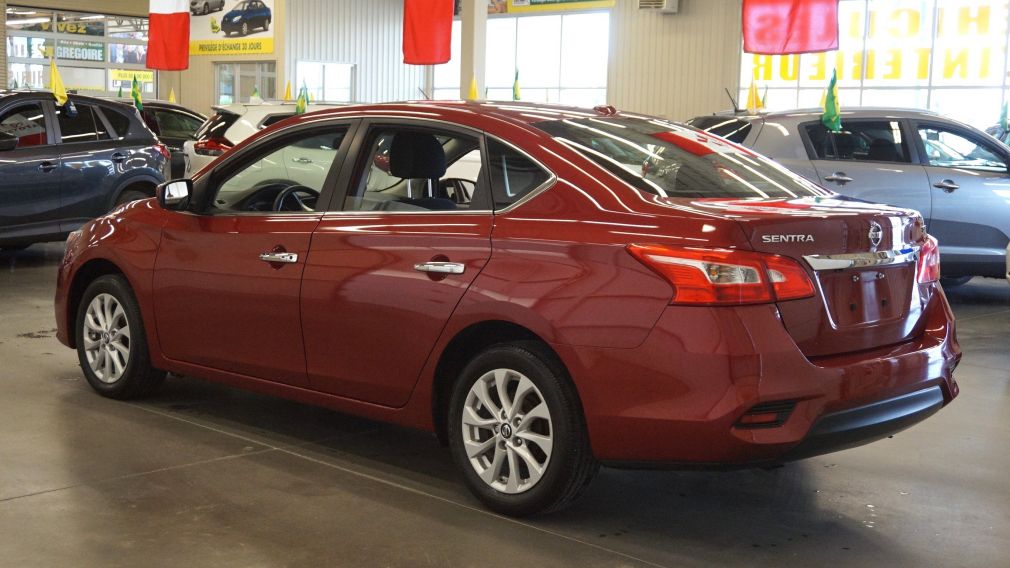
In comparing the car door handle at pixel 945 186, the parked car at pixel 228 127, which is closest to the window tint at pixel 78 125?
the parked car at pixel 228 127

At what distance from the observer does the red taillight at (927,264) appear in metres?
4.40

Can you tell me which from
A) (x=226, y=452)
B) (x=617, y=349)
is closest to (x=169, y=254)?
(x=226, y=452)

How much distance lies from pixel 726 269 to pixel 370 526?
4.99ft

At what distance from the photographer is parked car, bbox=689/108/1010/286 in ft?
33.2

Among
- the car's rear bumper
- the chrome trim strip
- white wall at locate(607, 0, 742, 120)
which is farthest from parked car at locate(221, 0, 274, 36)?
the car's rear bumper

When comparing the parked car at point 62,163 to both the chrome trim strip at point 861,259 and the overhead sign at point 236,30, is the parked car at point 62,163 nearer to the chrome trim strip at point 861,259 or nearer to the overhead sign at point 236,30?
the chrome trim strip at point 861,259

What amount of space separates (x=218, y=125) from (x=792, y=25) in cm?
679

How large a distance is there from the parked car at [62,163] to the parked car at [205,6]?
855 inches

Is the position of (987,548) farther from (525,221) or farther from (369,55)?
(369,55)

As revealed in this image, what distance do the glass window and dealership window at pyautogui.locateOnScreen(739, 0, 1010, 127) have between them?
20157 mm

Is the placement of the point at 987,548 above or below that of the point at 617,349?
below

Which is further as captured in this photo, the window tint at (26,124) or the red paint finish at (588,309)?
the window tint at (26,124)

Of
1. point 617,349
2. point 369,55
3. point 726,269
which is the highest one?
point 369,55

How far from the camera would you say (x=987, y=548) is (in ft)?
13.5
